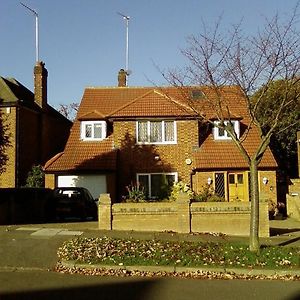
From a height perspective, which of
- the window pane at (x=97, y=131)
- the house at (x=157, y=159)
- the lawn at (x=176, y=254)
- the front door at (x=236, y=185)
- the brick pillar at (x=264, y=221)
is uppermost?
the window pane at (x=97, y=131)

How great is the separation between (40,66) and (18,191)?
1318 centimetres

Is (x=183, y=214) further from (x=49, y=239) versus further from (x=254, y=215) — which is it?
(x=254, y=215)

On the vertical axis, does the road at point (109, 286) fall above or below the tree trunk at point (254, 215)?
below

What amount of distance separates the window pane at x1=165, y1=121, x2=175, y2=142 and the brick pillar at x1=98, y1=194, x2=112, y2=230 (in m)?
10.9

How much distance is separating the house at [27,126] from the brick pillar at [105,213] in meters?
10.3

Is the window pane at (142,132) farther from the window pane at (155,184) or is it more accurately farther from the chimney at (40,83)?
the chimney at (40,83)

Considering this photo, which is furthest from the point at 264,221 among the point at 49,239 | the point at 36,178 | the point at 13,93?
the point at 13,93

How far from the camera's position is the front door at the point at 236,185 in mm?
25516

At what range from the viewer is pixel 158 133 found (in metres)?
26.4

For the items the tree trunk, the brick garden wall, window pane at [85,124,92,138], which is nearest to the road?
the tree trunk

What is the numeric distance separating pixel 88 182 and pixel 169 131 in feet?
16.8

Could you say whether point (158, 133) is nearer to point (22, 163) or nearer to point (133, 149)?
point (133, 149)

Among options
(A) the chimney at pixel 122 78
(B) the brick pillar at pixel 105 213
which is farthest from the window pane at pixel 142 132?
(B) the brick pillar at pixel 105 213

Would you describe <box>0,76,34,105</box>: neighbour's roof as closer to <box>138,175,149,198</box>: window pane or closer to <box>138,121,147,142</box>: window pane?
<box>138,121,147,142</box>: window pane
